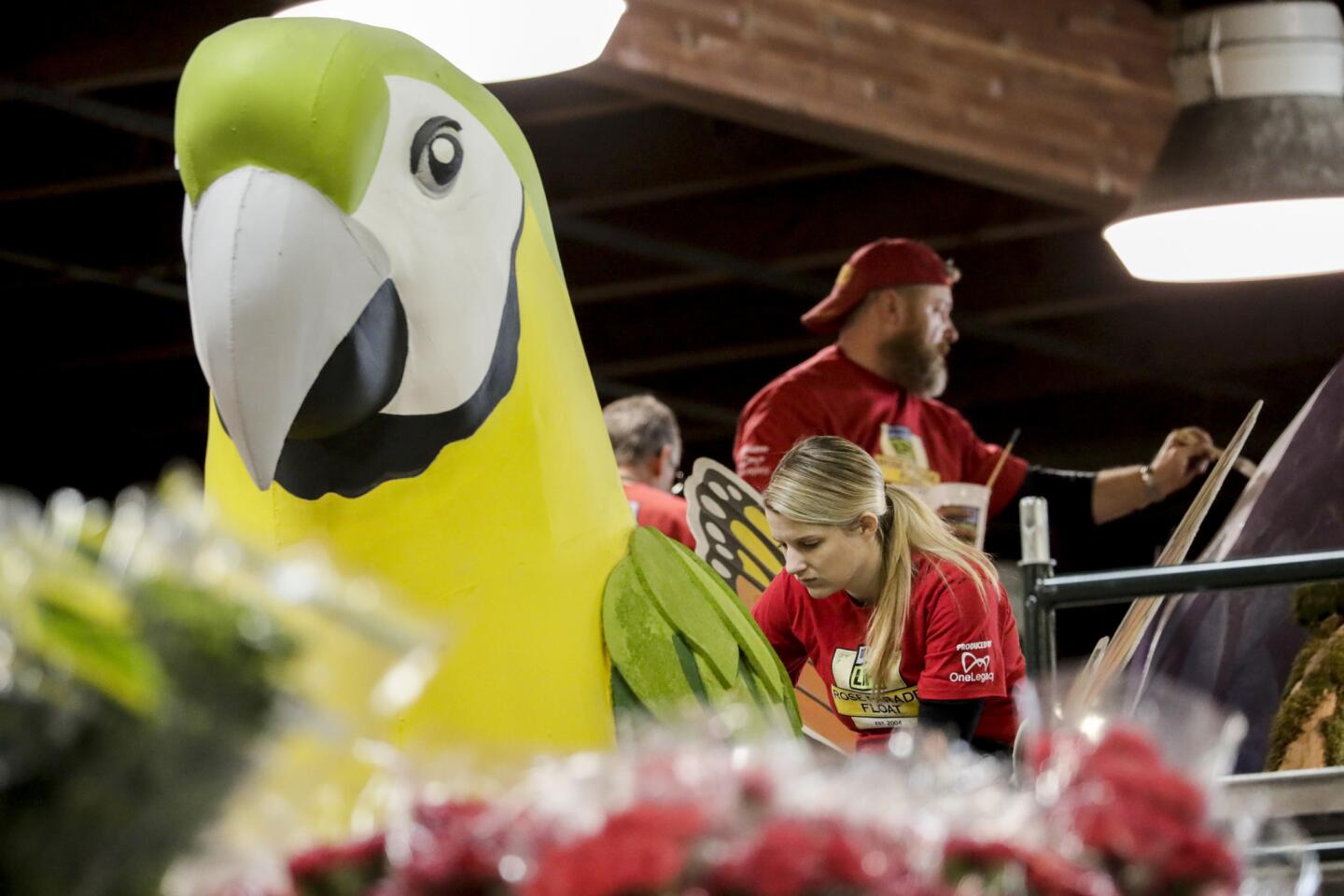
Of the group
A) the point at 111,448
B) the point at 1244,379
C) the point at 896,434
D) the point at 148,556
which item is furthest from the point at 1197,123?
the point at 111,448

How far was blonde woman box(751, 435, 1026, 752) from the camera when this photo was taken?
233 cm

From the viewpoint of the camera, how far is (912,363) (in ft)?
11.5

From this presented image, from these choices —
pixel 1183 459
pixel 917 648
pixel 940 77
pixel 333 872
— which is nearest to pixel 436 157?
pixel 917 648

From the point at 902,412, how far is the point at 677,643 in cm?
150

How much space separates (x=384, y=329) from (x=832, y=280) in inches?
142

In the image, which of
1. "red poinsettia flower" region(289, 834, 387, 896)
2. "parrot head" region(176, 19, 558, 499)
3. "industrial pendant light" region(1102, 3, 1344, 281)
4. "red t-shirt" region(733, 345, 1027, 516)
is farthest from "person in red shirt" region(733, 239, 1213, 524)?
"red poinsettia flower" region(289, 834, 387, 896)

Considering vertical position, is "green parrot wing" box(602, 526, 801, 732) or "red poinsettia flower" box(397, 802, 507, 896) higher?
"green parrot wing" box(602, 526, 801, 732)

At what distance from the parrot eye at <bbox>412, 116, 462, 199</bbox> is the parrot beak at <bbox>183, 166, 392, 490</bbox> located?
0.10 metres

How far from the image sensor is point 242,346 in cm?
182

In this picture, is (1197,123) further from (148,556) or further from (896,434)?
(148,556)

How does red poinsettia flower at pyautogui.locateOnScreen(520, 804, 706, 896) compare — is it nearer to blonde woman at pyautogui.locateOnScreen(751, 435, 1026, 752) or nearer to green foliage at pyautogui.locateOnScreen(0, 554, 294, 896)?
green foliage at pyautogui.locateOnScreen(0, 554, 294, 896)

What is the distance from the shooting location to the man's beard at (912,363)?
3.49 metres

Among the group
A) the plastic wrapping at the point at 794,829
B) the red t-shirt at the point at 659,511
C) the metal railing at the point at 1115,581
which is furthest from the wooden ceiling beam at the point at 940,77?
the plastic wrapping at the point at 794,829

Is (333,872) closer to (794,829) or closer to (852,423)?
(794,829)
